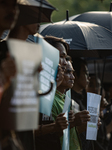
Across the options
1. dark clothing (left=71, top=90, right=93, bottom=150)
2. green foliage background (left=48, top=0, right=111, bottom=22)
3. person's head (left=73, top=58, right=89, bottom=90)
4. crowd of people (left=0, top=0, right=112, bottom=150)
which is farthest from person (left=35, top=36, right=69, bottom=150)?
green foliage background (left=48, top=0, right=111, bottom=22)

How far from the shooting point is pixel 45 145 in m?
3.16

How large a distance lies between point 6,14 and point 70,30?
3183 millimetres

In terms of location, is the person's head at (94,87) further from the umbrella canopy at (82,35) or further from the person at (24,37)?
the person at (24,37)

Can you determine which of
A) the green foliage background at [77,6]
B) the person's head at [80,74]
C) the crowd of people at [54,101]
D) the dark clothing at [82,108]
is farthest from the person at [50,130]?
the green foliage background at [77,6]

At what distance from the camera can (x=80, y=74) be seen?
Answer: 186 inches

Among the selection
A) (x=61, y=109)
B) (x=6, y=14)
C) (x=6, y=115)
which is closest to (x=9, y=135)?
(x=6, y=115)

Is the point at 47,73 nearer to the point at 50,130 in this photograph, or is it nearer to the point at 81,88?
the point at 50,130

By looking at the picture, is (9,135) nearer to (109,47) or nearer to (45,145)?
(45,145)

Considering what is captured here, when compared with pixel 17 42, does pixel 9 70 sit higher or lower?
lower

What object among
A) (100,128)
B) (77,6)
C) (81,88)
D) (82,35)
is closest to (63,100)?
(81,88)

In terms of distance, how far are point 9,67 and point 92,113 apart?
262 cm

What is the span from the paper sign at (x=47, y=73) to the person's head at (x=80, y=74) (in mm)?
1916

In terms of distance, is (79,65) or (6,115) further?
(79,65)

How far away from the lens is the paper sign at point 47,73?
2.46 metres
